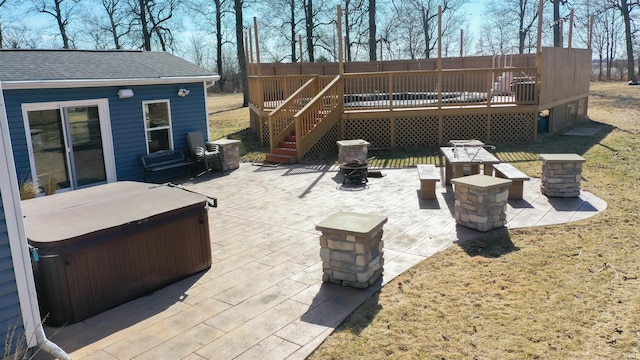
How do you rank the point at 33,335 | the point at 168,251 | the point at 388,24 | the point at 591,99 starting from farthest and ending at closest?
the point at 388,24 → the point at 591,99 → the point at 168,251 → the point at 33,335

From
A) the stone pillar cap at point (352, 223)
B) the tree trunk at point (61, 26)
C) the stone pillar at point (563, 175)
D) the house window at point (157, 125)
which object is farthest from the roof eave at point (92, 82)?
the tree trunk at point (61, 26)

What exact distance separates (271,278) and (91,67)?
707 cm

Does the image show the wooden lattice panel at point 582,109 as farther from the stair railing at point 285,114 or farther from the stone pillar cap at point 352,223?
the stone pillar cap at point 352,223

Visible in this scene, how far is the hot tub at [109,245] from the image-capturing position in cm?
418

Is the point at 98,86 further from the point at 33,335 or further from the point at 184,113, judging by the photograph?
the point at 33,335

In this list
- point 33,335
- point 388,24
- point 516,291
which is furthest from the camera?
point 388,24

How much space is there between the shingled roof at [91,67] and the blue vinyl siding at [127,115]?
0.23 m

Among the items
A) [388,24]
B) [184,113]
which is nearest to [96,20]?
[388,24]

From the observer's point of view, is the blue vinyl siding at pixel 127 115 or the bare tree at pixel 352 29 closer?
Result: the blue vinyl siding at pixel 127 115

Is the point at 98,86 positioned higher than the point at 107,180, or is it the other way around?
the point at 98,86

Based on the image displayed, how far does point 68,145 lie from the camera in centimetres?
903

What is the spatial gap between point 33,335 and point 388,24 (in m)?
35.5

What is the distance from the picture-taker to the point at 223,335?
3.95 m

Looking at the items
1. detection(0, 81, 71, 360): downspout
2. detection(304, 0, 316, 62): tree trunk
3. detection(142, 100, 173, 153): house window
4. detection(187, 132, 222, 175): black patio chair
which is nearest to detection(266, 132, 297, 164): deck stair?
detection(187, 132, 222, 175): black patio chair
